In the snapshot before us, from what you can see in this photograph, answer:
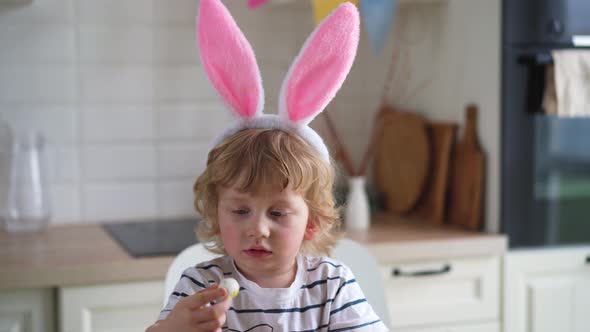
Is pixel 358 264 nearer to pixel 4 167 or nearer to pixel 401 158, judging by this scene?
pixel 401 158

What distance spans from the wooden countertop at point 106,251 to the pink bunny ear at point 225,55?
0.74 m

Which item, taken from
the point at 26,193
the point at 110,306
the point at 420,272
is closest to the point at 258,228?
the point at 110,306

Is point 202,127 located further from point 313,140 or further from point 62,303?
point 313,140

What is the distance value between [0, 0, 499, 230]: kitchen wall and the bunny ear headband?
104 centimetres

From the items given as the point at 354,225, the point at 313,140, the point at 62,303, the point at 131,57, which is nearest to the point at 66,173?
the point at 131,57

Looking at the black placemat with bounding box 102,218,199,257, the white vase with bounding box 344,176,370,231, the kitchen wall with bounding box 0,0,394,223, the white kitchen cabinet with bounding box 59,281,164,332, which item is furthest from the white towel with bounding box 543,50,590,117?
the white kitchen cabinet with bounding box 59,281,164,332

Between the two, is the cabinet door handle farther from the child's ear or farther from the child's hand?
the child's hand

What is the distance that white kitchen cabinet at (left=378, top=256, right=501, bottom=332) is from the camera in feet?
6.85

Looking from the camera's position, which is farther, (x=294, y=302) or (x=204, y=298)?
(x=294, y=302)

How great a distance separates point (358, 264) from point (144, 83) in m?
1.05

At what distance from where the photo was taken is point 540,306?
2205 millimetres

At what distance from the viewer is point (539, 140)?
2180mm

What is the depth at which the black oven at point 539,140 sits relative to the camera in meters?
2.13

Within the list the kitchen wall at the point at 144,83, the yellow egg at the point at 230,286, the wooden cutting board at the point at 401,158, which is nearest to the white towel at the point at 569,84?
the kitchen wall at the point at 144,83
